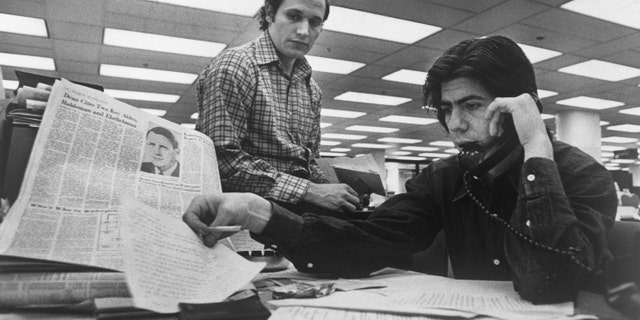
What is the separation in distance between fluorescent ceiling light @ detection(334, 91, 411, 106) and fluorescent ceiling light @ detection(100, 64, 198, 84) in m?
2.33

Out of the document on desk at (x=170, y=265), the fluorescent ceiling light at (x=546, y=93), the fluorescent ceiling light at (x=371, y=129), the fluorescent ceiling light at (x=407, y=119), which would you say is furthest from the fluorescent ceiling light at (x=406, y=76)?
the document on desk at (x=170, y=265)

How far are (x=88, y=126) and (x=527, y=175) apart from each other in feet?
2.14

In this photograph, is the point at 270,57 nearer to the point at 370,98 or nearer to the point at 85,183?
the point at 85,183

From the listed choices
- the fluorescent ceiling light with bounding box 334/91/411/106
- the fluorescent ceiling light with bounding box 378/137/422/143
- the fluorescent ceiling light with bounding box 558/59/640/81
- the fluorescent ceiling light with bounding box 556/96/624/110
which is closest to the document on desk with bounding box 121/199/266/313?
the fluorescent ceiling light with bounding box 558/59/640/81

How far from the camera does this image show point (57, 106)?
2.12ft

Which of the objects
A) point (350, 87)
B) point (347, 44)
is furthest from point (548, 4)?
point (350, 87)

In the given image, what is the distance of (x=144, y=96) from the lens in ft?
24.9

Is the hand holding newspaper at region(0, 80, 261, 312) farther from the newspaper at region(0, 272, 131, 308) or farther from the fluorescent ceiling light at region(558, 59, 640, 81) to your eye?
the fluorescent ceiling light at region(558, 59, 640, 81)

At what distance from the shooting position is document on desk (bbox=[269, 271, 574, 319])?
0.53 meters

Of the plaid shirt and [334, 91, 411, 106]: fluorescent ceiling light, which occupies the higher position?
[334, 91, 411, 106]: fluorescent ceiling light

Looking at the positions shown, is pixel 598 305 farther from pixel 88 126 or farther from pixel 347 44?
pixel 347 44

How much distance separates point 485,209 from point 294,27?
76 centimetres

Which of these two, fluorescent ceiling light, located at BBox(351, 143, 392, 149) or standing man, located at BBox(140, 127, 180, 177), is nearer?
standing man, located at BBox(140, 127, 180, 177)

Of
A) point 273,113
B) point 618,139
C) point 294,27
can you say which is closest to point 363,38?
point 294,27
